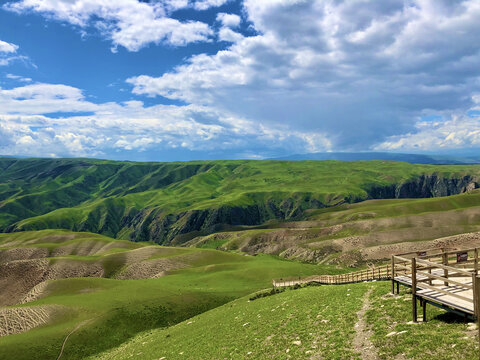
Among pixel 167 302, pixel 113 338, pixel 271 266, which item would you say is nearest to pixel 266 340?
pixel 113 338

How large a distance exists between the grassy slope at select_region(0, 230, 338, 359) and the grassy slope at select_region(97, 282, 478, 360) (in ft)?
38.0

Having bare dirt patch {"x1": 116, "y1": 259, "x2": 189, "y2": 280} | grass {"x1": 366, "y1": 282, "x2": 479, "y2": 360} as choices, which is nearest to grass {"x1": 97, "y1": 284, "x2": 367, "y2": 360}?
grass {"x1": 366, "y1": 282, "x2": 479, "y2": 360}

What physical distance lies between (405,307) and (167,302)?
42.4 metres

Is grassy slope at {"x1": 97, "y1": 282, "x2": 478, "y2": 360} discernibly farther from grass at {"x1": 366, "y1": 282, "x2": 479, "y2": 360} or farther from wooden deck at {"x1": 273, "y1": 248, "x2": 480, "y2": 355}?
wooden deck at {"x1": 273, "y1": 248, "x2": 480, "y2": 355}

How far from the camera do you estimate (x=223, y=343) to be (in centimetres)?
2509

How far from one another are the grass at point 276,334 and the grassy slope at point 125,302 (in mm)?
9943

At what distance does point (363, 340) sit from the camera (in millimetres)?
17469

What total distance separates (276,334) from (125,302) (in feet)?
125

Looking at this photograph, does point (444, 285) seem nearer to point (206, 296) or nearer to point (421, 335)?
point (421, 335)

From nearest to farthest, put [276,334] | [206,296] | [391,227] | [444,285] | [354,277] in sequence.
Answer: [444,285], [276,334], [354,277], [206,296], [391,227]

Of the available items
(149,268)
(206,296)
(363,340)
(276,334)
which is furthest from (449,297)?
(149,268)

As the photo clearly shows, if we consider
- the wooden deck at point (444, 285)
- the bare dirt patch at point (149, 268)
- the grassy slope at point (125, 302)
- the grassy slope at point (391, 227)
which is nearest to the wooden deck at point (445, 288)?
the wooden deck at point (444, 285)

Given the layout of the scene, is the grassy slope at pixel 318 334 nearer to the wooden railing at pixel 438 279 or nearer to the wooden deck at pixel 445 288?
the wooden deck at pixel 445 288

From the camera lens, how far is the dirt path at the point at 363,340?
51.9 ft
